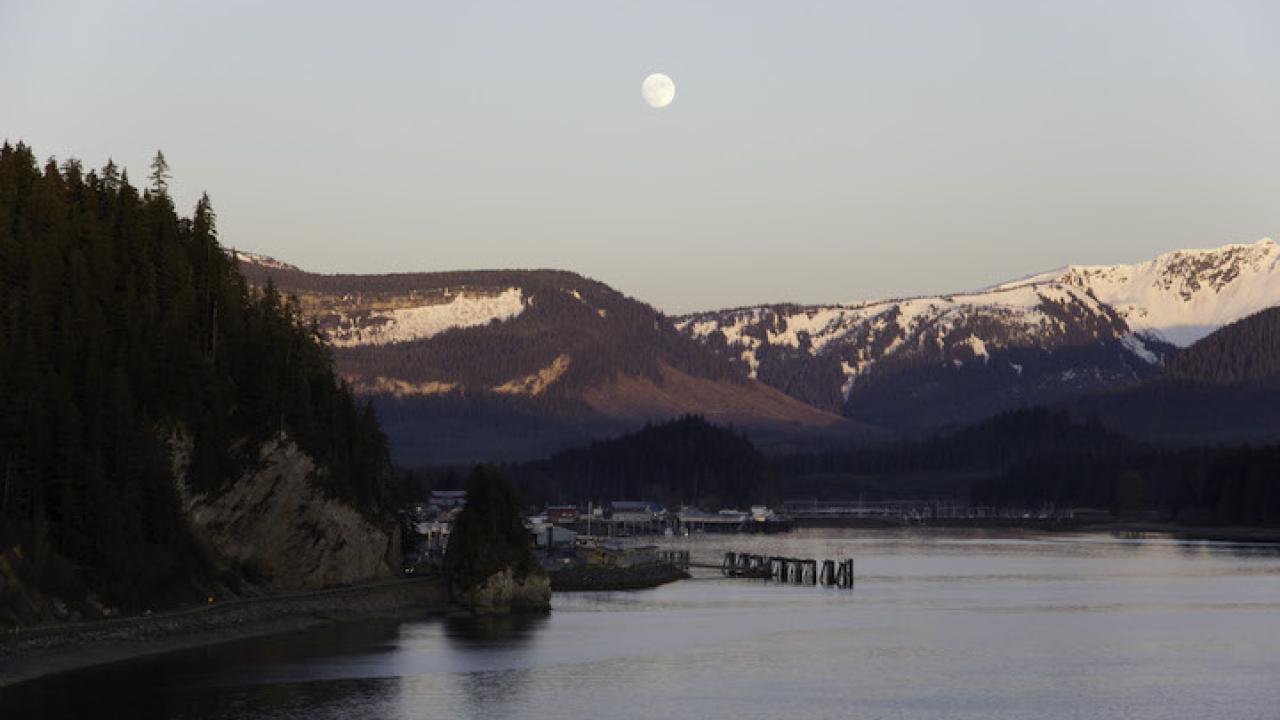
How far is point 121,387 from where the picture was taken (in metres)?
154

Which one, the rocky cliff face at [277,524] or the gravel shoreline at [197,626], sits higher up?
the rocky cliff face at [277,524]

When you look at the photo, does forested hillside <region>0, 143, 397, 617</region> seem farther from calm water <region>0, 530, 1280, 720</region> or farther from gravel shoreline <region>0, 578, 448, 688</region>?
calm water <region>0, 530, 1280, 720</region>

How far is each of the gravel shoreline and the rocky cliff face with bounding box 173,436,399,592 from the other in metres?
3.21

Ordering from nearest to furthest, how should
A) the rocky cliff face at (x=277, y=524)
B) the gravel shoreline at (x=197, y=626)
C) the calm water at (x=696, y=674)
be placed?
1. the calm water at (x=696, y=674)
2. the gravel shoreline at (x=197, y=626)
3. the rocky cliff face at (x=277, y=524)

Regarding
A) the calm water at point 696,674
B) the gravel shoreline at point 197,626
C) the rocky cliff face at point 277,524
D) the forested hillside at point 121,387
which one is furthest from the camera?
the rocky cliff face at point 277,524

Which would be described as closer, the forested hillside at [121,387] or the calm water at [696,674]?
the calm water at [696,674]

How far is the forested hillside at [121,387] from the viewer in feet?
480

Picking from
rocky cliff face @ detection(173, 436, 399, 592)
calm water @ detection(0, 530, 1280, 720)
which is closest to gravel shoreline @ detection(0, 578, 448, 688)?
calm water @ detection(0, 530, 1280, 720)

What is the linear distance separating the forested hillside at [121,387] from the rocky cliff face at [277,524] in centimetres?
154

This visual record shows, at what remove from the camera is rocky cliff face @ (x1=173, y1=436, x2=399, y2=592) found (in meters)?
165

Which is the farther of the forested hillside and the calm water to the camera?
the forested hillside

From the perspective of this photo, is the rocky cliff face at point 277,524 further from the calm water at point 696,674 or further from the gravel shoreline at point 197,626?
the calm water at point 696,674

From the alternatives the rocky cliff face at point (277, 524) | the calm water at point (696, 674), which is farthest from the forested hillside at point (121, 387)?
the calm water at point (696, 674)

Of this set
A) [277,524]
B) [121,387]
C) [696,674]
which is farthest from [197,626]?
[696,674]
